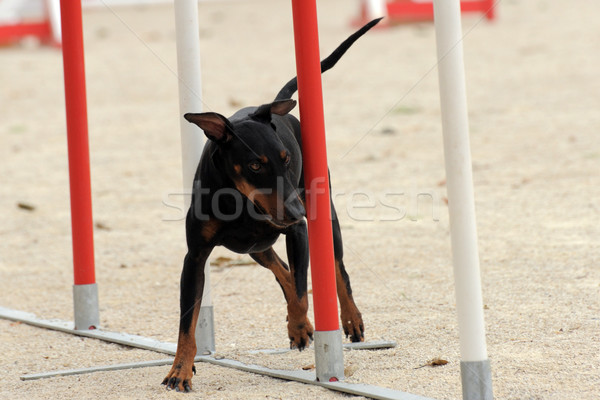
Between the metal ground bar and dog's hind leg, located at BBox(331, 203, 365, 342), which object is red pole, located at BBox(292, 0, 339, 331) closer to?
the metal ground bar

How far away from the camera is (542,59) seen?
11688mm

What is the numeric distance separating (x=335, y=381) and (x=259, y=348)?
0.71 meters

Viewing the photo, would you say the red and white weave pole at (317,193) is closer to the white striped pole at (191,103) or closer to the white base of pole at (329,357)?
the white base of pole at (329,357)

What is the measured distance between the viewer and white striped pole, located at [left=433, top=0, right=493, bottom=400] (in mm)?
2781

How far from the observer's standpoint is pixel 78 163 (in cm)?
429

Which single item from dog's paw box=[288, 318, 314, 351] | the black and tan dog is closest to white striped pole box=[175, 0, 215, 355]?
the black and tan dog

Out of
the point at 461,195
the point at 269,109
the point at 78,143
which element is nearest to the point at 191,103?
the point at 269,109

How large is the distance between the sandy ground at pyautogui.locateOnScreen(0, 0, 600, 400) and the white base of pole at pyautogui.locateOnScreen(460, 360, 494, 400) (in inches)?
6.7

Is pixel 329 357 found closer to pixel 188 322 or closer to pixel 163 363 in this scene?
pixel 188 322

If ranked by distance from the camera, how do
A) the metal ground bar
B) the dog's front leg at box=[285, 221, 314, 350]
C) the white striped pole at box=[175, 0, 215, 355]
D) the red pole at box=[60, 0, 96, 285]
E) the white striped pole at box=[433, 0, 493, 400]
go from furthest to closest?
1. the red pole at box=[60, 0, 96, 285]
2. the white striped pole at box=[175, 0, 215, 355]
3. the dog's front leg at box=[285, 221, 314, 350]
4. the metal ground bar
5. the white striped pole at box=[433, 0, 493, 400]

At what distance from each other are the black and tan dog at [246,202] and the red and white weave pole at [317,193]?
8 centimetres

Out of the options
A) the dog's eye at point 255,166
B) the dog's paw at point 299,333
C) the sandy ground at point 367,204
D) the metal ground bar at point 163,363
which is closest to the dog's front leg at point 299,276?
the dog's paw at point 299,333

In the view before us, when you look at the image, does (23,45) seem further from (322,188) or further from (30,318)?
(322,188)

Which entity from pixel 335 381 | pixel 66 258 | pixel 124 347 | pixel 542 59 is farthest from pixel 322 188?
pixel 542 59
